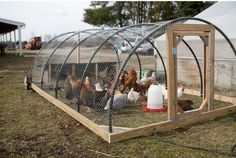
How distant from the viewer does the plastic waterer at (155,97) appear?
594cm

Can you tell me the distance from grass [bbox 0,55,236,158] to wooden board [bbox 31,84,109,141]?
0.28 ft

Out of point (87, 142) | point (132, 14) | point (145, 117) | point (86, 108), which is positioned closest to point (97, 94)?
point (86, 108)

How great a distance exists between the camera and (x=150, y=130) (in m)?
4.82

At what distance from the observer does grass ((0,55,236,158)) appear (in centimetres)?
416

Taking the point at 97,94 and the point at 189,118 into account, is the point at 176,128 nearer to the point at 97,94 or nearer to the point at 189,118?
the point at 189,118

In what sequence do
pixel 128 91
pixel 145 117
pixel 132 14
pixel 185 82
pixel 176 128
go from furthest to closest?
pixel 132 14 < pixel 185 82 < pixel 128 91 < pixel 145 117 < pixel 176 128

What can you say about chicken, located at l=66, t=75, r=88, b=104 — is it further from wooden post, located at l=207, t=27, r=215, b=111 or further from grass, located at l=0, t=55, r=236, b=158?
wooden post, located at l=207, t=27, r=215, b=111

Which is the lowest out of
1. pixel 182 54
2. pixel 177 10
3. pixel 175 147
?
pixel 175 147

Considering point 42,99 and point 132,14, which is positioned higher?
point 132,14

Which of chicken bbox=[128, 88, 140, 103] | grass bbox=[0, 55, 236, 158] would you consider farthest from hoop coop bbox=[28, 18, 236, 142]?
grass bbox=[0, 55, 236, 158]

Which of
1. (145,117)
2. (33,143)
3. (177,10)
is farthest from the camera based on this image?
(177,10)

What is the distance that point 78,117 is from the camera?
5.54 meters

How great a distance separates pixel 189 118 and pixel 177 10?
28105mm

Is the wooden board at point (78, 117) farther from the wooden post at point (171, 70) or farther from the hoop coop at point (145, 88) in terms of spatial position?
the wooden post at point (171, 70)
